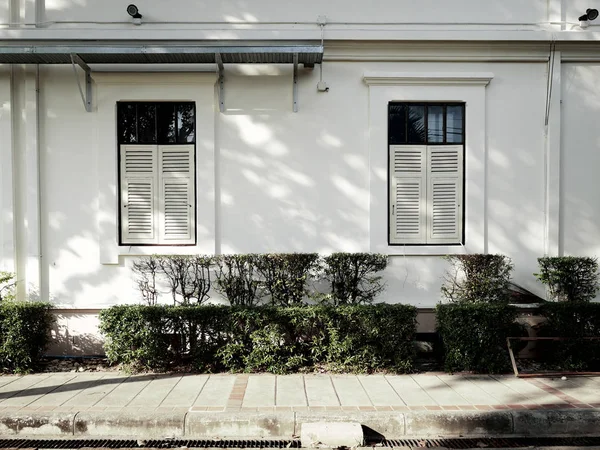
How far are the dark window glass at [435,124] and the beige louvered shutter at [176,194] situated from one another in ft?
13.4

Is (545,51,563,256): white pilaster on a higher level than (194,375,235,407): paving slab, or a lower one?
higher

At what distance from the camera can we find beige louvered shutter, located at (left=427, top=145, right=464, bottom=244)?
7.66 meters

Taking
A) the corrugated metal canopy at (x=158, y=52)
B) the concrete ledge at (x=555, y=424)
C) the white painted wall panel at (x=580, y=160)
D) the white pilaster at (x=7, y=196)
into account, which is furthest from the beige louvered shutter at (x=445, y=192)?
the white pilaster at (x=7, y=196)

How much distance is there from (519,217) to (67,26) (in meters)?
→ 8.23

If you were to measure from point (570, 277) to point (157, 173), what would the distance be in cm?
696

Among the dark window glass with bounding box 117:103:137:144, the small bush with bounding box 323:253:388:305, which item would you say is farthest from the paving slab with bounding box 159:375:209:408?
the dark window glass with bounding box 117:103:137:144

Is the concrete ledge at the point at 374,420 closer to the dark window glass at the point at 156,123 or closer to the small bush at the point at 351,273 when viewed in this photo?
the small bush at the point at 351,273

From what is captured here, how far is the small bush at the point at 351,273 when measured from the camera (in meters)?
7.14

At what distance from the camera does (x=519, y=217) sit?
7617 mm

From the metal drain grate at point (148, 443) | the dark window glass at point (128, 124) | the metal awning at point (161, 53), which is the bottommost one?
the metal drain grate at point (148, 443)

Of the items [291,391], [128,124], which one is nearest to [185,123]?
[128,124]

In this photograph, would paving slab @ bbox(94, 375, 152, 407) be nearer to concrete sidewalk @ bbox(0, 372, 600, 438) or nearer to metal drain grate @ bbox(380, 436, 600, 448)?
concrete sidewalk @ bbox(0, 372, 600, 438)

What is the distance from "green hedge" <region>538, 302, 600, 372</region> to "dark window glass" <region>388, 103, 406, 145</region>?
3.52 metres

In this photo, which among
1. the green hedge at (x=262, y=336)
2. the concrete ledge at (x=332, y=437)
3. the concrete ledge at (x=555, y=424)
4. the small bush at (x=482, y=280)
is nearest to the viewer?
the concrete ledge at (x=332, y=437)
